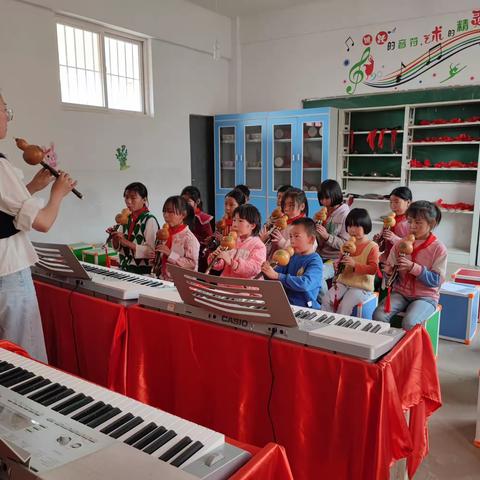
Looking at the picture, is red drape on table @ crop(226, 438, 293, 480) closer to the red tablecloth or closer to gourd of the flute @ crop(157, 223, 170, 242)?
the red tablecloth

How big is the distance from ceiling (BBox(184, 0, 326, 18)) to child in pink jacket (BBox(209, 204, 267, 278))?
5193 millimetres

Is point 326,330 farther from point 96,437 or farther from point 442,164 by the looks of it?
point 442,164

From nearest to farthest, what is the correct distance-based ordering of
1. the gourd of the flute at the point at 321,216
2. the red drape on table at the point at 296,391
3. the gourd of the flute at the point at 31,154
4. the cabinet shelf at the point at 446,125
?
the red drape on table at the point at 296,391 → the gourd of the flute at the point at 31,154 → the gourd of the flute at the point at 321,216 → the cabinet shelf at the point at 446,125

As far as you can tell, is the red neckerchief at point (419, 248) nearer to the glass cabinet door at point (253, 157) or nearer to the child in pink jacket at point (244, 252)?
the child in pink jacket at point (244, 252)

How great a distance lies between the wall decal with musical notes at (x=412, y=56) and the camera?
5.85 metres

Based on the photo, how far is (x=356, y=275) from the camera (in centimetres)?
310

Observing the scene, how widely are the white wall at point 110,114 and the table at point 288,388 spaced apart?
12.2 ft

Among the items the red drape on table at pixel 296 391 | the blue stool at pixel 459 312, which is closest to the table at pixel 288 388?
the red drape on table at pixel 296 391

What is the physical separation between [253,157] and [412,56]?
111 inches

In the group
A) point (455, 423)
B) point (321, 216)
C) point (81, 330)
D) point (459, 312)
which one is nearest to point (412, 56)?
point (321, 216)

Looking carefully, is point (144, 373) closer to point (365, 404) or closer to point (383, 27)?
point (365, 404)

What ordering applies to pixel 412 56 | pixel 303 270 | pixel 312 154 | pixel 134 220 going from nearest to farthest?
pixel 303 270, pixel 134 220, pixel 412 56, pixel 312 154

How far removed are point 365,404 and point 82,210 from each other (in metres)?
5.08

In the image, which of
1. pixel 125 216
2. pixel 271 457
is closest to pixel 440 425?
pixel 271 457
